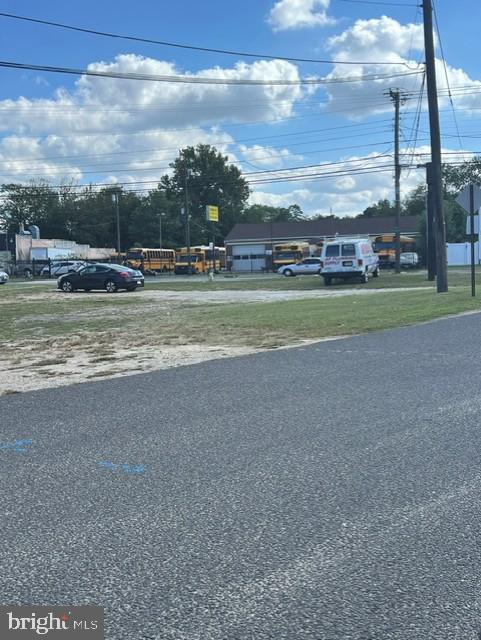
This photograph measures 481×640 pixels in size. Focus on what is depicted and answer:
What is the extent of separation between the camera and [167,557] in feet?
11.9

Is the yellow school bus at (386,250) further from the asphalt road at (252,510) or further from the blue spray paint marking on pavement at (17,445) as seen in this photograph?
the blue spray paint marking on pavement at (17,445)

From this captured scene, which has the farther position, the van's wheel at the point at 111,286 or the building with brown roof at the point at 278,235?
the building with brown roof at the point at 278,235

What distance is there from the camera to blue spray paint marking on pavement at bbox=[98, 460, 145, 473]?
16.6ft

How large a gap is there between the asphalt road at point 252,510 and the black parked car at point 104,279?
2823cm

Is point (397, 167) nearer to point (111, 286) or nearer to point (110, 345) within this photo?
point (111, 286)

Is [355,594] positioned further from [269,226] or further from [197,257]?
[269,226]

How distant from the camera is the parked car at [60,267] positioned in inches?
2521

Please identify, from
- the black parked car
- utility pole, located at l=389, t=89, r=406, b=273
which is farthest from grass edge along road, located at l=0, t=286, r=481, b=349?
utility pole, located at l=389, t=89, r=406, b=273

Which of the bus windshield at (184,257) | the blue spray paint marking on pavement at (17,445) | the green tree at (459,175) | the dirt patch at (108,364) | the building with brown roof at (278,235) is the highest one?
the green tree at (459,175)

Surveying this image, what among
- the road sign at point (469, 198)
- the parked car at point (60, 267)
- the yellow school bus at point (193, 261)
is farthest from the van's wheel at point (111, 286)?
the yellow school bus at point (193, 261)

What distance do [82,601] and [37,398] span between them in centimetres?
502

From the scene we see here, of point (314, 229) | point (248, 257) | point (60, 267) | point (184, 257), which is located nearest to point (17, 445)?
point (60, 267)

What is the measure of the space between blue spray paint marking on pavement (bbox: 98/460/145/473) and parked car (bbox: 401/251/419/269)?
58.0 m

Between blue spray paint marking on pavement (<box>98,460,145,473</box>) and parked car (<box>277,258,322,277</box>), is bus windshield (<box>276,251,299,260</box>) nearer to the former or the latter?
parked car (<box>277,258,322,277</box>)
